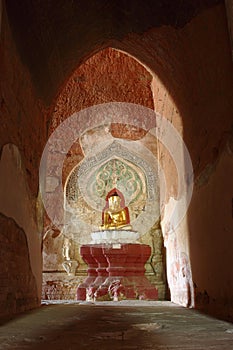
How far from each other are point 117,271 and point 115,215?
82.0 inches

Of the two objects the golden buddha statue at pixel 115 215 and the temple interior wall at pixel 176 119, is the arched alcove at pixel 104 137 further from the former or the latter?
the temple interior wall at pixel 176 119

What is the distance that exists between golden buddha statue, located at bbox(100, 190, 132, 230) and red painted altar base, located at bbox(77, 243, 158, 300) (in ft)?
4.57

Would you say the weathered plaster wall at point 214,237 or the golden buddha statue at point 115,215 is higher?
the golden buddha statue at point 115,215

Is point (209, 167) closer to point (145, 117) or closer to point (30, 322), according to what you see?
point (30, 322)

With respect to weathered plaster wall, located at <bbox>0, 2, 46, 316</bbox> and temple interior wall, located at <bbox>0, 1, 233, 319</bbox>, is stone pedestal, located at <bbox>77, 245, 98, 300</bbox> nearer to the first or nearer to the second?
temple interior wall, located at <bbox>0, 1, 233, 319</bbox>

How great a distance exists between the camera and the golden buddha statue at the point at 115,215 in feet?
30.9

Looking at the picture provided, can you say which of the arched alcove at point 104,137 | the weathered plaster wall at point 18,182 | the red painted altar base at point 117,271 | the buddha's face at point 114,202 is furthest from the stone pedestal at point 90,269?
the weathered plaster wall at point 18,182

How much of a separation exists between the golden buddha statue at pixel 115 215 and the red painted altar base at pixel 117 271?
4.57ft

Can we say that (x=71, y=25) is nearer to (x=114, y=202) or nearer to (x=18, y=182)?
(x=18, y=182)

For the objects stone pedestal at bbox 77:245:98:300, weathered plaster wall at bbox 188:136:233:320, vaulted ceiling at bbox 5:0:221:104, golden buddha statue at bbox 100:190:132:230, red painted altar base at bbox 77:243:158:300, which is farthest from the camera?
golden buddha statue at bbox 100:190:132:230

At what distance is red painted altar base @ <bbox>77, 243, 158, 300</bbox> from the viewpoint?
716 centimetres

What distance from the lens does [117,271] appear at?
7656 mm

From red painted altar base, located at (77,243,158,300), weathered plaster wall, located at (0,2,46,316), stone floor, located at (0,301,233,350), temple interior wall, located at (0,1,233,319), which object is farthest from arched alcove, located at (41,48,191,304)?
stone floor, located at (0,301,233,350)

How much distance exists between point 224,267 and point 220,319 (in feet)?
1.01
